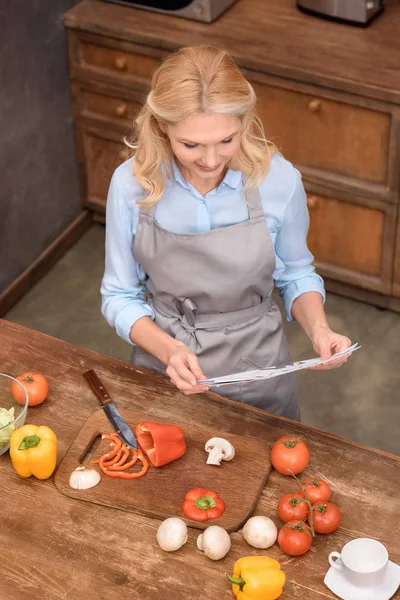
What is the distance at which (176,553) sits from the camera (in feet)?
6.72

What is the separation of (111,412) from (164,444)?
0.21 meters

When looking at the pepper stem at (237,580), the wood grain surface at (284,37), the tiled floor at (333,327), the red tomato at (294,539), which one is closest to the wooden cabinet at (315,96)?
the wood grain surface at (284,37)

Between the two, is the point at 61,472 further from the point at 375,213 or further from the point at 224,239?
the point at 375,213

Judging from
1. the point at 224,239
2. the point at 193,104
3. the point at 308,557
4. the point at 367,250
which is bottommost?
the point at 367,250

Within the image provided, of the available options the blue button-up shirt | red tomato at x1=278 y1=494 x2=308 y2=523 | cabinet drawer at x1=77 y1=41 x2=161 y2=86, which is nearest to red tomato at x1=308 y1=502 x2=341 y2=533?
red tomato at x1=278 y1=494 x2=308 y2=523

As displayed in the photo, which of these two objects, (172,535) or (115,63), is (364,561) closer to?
(172,535)

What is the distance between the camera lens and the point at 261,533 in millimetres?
2033

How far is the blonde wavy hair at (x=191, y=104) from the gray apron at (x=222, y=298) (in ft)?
0.34

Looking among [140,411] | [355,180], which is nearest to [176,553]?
[140,411]

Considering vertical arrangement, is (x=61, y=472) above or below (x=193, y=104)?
below

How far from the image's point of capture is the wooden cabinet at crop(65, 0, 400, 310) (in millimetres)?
3730

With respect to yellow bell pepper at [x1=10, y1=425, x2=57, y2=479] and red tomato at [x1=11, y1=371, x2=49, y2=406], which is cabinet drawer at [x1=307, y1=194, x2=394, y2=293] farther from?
yellow bell pepper at [x1=10, y1=425, x2=57, y2=479]

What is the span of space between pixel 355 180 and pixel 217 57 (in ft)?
6.05

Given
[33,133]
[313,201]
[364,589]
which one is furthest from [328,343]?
[33,133]
